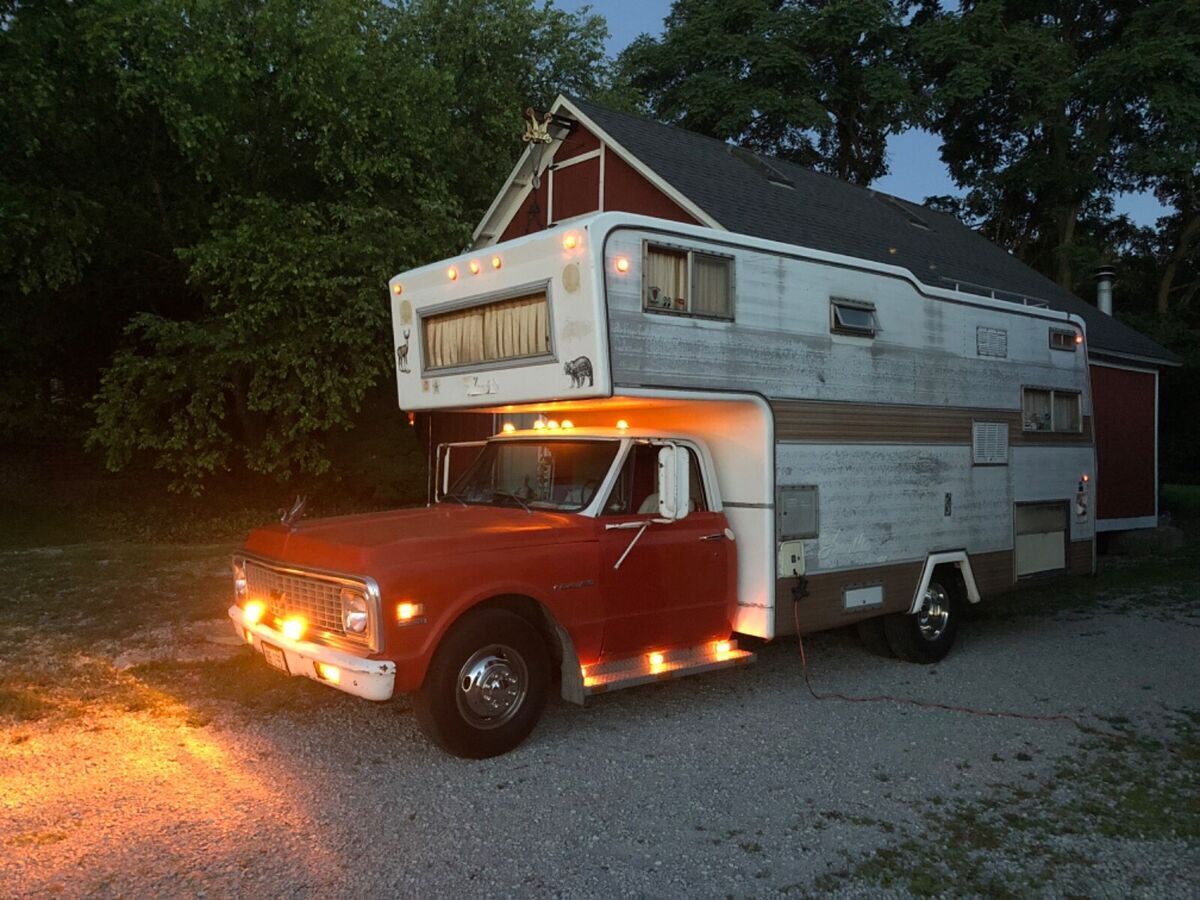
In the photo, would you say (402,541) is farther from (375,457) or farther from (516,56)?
(516,56)

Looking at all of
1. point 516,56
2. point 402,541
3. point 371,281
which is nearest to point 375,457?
point 371,281

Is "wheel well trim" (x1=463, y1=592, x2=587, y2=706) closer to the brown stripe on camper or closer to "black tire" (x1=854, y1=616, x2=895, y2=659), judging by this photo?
the brown stripe on camper

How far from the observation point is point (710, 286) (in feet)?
20.1

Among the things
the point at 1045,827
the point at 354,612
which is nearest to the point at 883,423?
the point at 1045,827

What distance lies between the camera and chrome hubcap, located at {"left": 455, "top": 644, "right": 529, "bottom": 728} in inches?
207

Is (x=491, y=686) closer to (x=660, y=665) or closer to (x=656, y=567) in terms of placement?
(x=660, y=665)

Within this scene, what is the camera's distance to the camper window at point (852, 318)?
6922mm

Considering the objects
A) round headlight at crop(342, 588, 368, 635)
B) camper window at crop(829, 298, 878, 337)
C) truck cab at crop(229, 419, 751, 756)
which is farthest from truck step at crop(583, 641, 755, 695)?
camper window at crop(829, 298, 878, 337)

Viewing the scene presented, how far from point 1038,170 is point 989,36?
12.9 ft

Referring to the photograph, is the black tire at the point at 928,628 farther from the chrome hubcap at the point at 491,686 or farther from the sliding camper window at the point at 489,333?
the sliding camper window at the point at 489,333

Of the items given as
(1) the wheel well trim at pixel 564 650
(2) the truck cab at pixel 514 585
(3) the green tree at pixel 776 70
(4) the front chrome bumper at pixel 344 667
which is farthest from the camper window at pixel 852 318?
(3) the green tree at pixel 776 70

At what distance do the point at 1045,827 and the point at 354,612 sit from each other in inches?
139

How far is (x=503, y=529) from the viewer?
5539 mm

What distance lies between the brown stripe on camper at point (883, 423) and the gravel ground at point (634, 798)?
186cm
